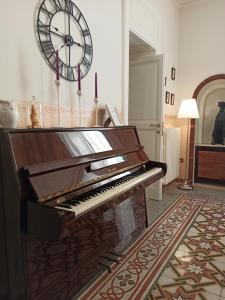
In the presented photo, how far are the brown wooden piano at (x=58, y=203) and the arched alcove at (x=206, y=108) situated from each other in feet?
9.46

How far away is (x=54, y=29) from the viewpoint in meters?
1.76

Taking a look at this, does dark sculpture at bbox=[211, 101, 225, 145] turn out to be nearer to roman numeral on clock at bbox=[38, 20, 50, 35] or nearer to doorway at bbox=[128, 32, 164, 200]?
doorway at bbox=[128, 32, 164, 200]

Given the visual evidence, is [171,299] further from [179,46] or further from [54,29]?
[179,46]

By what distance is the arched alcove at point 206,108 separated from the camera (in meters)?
4.30

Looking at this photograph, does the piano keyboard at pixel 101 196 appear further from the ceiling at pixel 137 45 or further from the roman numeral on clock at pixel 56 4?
the ceiling at pixel 137 45

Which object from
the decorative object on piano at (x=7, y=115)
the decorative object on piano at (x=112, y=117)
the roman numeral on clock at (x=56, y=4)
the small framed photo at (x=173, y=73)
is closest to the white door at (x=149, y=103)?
the small framed photo at (x=173, y=73)

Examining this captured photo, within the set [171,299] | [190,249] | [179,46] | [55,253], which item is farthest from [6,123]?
[179,46]

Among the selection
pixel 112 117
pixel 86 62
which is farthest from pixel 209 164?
pixel 86 62

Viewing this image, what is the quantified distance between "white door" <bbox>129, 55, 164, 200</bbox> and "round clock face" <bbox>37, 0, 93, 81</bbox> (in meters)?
1.41

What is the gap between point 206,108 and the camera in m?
4.48

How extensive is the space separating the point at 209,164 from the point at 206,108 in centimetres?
110

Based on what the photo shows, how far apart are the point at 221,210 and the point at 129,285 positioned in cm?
187

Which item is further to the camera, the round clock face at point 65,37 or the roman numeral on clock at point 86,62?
the roman numeral on clock at point 86,62

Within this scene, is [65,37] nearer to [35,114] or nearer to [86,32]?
[86,32]
